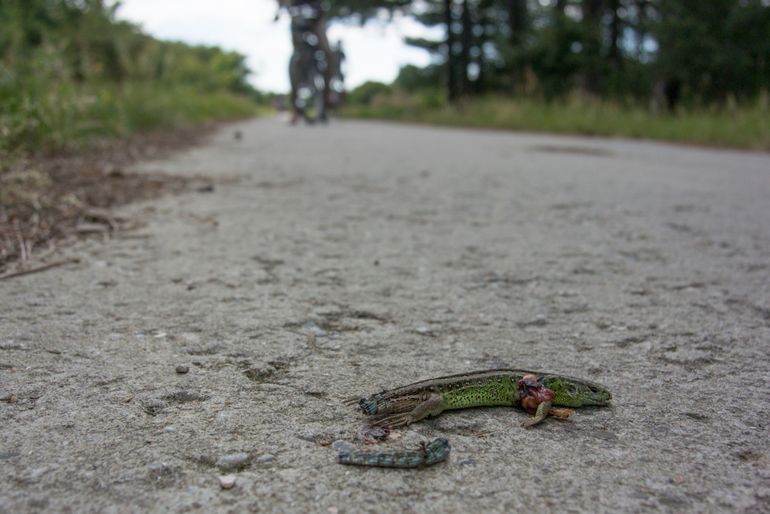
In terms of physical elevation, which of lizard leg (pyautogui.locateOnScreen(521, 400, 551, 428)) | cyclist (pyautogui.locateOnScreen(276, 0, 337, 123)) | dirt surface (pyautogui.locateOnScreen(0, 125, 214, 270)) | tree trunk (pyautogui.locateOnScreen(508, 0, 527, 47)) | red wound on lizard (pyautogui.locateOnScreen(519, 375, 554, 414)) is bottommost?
lizard leg (pyautogui.locateOnScreen(521, 400, 551, 428))

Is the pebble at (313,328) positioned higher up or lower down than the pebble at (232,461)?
higher up

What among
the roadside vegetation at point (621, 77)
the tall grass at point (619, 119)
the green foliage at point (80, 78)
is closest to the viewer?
the green foliage at point (80, 78)

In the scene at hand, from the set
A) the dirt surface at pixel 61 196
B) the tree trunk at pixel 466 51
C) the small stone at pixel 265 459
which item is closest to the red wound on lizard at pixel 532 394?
the small stone at pixel 265 459

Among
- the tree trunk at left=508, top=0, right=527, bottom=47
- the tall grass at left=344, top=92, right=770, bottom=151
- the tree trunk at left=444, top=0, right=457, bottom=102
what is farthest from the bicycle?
the tree trunk at left=508, top=0, right=527, bottom=47

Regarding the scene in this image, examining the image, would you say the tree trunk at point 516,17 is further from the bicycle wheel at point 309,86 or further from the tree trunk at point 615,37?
the bicycle wheel at point 309,86

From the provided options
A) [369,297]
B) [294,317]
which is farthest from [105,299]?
[369,297]

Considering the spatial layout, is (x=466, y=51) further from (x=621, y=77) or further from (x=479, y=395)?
(x=479, y=395)

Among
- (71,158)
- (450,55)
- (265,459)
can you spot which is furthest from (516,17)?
(265,459)

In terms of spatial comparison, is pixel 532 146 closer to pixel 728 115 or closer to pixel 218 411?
pixel 728 115

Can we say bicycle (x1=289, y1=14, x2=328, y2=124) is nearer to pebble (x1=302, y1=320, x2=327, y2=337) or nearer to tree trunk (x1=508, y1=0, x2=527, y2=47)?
tree trunk (x1=508, y1=0, x2=527, y2=47)
